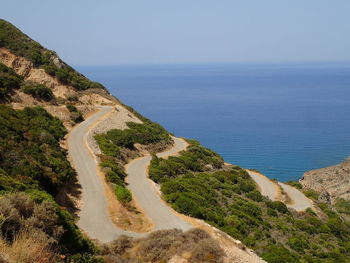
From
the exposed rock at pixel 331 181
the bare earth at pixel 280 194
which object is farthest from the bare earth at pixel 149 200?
the exposed rock at pixel 331 181

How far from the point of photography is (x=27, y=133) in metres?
20.7

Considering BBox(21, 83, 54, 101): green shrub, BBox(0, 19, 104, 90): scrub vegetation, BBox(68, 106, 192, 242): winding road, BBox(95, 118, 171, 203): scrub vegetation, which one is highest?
BBox(0, 19, 104, 90): scrub vegetation

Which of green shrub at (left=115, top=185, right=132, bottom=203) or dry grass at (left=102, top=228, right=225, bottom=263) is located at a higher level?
dry grass at (left=102, top=228, right=225, bottom=263)

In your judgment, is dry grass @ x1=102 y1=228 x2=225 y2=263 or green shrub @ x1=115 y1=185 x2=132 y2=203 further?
green shrub @ x1=115 y1=185 x2=132 y2=203

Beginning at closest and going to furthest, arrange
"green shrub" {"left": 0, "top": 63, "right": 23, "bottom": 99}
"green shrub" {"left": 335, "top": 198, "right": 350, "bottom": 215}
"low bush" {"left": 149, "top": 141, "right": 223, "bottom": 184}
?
"low bush" {"left": 149, "top": 141, "right": 223, "bottom": 184}, "green shrub" {"left": 0, "top": 63, "right": 23, "bottom": 99}, "green shrub" {"left": 335, "top": 198, "right": 350, "bottom": 215}

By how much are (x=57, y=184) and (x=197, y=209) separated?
7.44 metres

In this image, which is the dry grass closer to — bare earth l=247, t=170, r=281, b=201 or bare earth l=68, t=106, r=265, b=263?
bare earth l=68, t=106, r=265, b=263

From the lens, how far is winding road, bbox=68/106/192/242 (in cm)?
1455

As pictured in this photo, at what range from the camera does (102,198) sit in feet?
58.5

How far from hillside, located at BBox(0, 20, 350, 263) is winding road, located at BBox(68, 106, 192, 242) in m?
0.10

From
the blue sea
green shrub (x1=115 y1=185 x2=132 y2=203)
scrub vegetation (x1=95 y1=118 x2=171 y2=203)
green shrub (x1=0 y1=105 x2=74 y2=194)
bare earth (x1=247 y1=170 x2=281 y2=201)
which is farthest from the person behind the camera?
the blue sea

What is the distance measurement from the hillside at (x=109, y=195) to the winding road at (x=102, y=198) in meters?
0.10

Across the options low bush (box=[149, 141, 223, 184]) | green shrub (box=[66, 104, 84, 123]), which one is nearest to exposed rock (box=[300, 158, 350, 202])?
low bush (box=[149, 141, 223, 184])

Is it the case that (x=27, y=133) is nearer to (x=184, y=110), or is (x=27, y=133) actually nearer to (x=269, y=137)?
(x=269, y=137)
